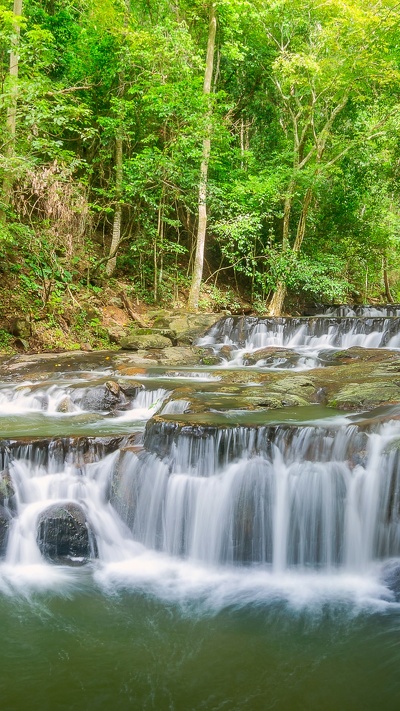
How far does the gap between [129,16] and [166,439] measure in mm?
13883

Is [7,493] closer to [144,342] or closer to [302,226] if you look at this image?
[144,342]

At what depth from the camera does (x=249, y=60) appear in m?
19.8

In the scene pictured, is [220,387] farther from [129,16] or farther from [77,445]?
[129,16]

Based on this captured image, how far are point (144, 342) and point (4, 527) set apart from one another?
8.14 metres

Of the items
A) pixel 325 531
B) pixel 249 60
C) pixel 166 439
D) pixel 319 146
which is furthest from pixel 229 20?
pixel 325 531

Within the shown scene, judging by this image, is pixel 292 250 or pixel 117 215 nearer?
pixel 117 215

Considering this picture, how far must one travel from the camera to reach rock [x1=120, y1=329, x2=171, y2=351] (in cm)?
1393

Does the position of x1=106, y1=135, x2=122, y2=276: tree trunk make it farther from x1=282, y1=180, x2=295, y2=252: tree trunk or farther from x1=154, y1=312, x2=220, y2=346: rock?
x1=282, y1=180, x2=295, y2=252: tree trunk

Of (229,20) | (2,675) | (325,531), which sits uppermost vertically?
(229,20)

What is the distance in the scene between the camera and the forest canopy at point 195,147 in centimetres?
1383

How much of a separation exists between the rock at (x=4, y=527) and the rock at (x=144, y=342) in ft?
25.5

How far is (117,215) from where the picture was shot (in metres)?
16.7

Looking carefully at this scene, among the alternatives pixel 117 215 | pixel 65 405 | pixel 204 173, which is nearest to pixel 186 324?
pixel 117 215

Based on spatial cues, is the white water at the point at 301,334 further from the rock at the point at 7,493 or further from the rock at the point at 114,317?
the rock at the point at 7,493
